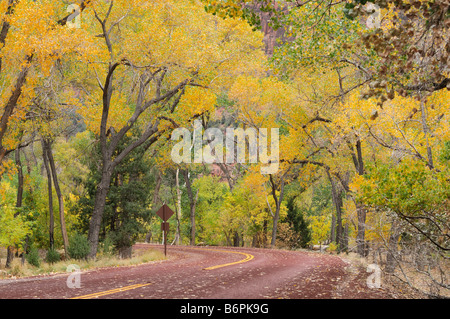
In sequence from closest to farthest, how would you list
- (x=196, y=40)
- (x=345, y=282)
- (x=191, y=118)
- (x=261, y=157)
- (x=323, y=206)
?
(x=345, y=282), (x=196, y=40), (x=191, y=118), (x=261, y=157), (x=323, y=206)

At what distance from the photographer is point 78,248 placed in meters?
16.7

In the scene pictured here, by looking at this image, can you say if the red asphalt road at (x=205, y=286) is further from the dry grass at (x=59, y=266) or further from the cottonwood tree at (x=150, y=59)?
the cottonwood tree at (x=150, y=59)

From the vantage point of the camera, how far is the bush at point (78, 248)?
16.7 metres

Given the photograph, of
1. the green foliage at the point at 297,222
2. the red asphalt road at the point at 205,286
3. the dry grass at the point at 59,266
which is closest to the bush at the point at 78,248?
the dry grass at the point at 59,266

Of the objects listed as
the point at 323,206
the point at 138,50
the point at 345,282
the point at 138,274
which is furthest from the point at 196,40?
the point at 323,206

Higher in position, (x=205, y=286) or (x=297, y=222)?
(x=205, y=286)

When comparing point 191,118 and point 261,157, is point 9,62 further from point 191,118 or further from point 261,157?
point 261,157

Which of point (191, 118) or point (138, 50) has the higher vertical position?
point (138, 50)

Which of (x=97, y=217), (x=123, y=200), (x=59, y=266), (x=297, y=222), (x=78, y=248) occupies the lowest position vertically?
(x=297, y=222)

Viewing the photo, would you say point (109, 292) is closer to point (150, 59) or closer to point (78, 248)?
point (78, 248)

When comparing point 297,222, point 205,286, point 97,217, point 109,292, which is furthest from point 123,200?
point 297,222

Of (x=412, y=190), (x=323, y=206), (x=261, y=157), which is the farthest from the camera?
(x=323, y=206)
